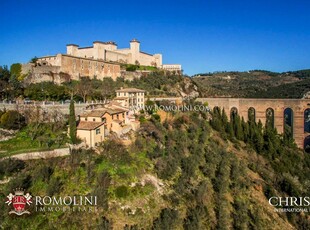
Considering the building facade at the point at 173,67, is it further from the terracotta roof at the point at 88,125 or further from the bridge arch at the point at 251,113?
the terracotta roof at the point at 88,125

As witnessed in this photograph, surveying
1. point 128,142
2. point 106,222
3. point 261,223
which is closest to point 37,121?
point 128,142

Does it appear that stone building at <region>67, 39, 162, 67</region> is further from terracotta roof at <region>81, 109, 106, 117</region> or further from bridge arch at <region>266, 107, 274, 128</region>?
bridge arch at <region>266, 107, 274, 128</region>

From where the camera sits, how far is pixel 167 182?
939 inches

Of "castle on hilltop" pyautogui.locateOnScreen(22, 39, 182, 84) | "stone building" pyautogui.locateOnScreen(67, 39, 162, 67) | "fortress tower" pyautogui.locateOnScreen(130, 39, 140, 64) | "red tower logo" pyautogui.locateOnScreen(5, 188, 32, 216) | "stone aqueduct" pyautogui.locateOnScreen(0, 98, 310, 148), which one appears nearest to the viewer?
"red tower logo" pyautogui.locateOnScreen(5, 188, 32, 216)

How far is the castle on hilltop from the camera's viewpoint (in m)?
38.5

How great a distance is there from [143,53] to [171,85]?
13671 millimetres

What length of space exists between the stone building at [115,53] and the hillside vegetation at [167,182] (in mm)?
Answer: 23436

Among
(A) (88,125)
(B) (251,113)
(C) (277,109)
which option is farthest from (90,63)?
(C) (277,109)

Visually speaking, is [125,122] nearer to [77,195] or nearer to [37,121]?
[37,121]

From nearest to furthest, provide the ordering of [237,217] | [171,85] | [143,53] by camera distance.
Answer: [237,217] < [171,85] < [143,53]

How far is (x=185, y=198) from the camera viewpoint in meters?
22.8

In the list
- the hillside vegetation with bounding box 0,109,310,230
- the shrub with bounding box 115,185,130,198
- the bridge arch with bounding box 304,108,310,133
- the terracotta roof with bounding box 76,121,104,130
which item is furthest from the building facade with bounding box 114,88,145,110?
the bridge arch with bounding box 304,108,310,133

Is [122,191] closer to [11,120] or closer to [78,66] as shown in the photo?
[11,120]

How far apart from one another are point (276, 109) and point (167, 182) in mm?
30068
